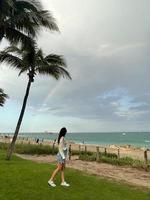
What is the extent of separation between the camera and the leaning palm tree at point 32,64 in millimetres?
24516

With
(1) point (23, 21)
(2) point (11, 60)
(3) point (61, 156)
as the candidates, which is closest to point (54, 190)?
(3) point (61, 156)

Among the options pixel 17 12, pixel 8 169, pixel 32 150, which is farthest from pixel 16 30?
pixel 32 150

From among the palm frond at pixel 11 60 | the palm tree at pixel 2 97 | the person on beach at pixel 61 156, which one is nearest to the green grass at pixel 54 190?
the person on beach at pixel 61 156

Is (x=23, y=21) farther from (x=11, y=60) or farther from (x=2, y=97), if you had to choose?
(x=2, y=97)

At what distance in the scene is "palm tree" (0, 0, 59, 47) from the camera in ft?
61.1

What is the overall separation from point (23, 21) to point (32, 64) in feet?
21.2

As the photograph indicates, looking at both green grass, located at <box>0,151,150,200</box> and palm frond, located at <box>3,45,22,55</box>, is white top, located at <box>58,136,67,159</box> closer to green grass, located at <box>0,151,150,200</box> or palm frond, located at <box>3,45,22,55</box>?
A: green grass, located at <box>0,151,150,200</box>

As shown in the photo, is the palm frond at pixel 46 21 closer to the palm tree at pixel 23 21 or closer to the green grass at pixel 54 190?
the palm tree at pixel 23 21

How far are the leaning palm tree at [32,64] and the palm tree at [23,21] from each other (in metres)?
4.81

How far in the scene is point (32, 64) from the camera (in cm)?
2506

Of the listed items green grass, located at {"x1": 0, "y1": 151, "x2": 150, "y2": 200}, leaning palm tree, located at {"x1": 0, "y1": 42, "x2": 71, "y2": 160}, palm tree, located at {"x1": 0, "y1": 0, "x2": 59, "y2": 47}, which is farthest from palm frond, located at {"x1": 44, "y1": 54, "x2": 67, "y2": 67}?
green grass, located at {"x1": 0, "y1": 151, "x2": 150, "y2": 200}

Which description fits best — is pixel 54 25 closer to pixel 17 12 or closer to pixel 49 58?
pixel 17 12

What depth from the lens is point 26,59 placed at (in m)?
24.7

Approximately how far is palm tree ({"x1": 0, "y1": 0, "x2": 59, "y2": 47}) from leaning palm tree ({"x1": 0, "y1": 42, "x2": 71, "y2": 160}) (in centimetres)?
481
